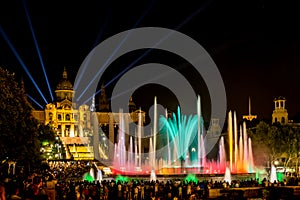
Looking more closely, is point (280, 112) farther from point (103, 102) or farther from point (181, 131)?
point (103, 102)

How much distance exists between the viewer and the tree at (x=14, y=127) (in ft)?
103

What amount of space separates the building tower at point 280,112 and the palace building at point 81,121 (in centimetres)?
2835

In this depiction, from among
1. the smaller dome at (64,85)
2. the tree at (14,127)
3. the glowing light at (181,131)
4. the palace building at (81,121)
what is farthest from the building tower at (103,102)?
the tree at (14,127)

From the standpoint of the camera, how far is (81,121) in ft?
446

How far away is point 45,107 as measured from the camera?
132 m

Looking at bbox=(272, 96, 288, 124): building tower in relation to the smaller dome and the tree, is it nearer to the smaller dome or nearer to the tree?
the smaller dome

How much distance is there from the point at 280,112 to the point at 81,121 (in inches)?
2145

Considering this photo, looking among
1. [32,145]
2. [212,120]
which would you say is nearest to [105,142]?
[212,120]

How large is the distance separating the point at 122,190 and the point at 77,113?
113827 millimetres

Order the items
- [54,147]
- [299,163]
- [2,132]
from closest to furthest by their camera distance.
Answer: [2,132], [299,163], [54,147]

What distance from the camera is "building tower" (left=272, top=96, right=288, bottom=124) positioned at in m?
104

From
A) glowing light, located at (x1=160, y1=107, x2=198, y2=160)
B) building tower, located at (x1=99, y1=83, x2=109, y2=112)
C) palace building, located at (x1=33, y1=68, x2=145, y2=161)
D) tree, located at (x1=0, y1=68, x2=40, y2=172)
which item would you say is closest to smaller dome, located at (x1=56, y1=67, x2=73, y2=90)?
palace building, located at (x1=33, y1=68, x2=145, y2=161)

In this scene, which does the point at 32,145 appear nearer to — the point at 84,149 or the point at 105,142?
the point at 84,149

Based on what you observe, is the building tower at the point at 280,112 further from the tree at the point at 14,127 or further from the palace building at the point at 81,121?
the tree at the point at 14,127
